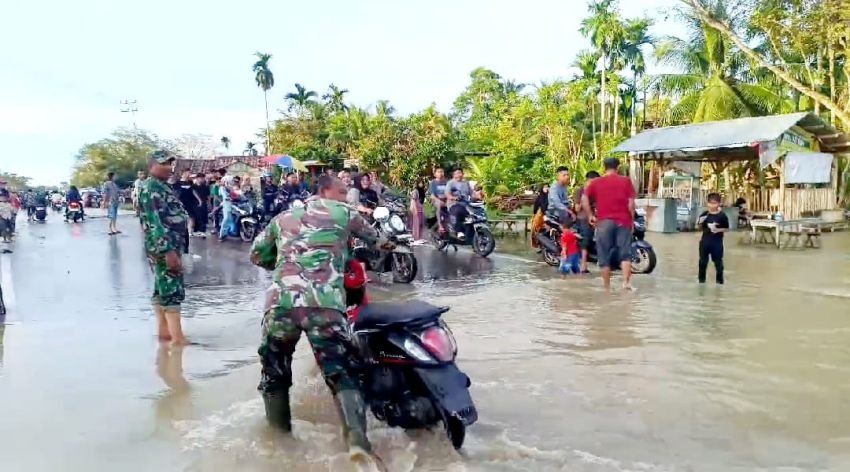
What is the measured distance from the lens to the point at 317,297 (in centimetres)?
374

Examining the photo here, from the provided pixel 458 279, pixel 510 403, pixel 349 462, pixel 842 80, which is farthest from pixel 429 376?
pixel 842 80

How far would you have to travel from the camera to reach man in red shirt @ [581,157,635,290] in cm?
878

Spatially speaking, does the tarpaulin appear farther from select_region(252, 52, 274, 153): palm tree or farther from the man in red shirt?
select_region(252, 52, 274, 153): palm tree

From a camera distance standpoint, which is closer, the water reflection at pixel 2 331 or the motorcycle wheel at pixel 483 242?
the water reflection at pixel 2 331

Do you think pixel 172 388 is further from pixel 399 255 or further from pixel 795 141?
pixel 795 141

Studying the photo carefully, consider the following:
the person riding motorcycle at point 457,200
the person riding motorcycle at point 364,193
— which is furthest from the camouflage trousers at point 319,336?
the person riding motorcycle at point 457,200

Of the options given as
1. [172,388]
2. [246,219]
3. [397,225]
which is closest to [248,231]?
[246,219]

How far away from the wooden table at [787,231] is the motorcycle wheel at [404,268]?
8088 mm

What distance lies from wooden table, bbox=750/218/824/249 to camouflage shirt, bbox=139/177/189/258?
39.1 ft

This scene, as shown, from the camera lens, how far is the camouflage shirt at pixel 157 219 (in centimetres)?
608

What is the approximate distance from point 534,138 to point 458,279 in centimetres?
1832

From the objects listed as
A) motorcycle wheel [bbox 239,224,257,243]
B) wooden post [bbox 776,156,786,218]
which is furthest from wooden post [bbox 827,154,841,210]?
motorcycle wheel [bbox 239,224,257,243]

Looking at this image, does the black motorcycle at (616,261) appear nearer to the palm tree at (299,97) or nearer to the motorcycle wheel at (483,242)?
the motorcycle wheel at (483,242)

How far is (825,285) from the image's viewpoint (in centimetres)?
952
